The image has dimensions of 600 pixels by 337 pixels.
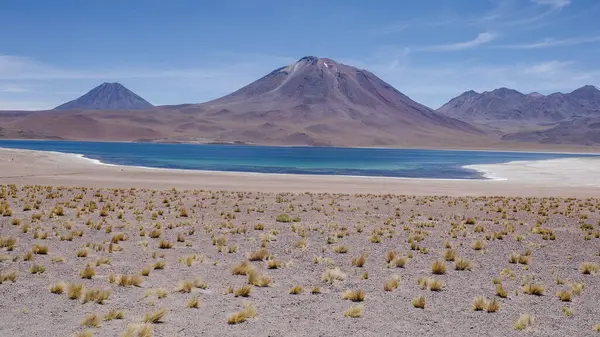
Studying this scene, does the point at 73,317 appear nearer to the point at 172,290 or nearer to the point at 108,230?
the point at 172,290

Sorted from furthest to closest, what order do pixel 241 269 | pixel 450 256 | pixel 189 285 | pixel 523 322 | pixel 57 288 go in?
1. pixel 450 256
2. pixel 241 269
3. pixel 189 285
4. pixel 57 288
5. pixel 523 322

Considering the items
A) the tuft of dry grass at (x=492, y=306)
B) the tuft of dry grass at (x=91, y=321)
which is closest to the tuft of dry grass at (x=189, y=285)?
the tuft of dry grass at (x=91, y=321)

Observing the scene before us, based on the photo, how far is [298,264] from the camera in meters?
12.4

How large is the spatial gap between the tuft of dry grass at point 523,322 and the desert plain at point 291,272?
3cm

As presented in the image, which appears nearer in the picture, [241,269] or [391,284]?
[391,284]

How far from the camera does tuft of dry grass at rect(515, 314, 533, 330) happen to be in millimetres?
8125

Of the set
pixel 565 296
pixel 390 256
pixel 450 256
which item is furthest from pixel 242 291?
pixel 450 256

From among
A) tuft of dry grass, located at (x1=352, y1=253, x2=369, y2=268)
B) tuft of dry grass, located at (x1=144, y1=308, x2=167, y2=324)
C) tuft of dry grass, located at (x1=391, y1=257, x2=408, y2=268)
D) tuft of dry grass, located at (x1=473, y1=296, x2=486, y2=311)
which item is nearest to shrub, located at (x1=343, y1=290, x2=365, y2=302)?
tuft of dry grass, located at (x1=473, y1=296, x2=486, y2=311)

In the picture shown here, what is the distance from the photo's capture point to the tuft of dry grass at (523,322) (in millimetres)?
8125

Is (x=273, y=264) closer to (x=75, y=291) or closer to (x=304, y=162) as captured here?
(x=75, y=291)

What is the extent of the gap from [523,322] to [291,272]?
4.77 m

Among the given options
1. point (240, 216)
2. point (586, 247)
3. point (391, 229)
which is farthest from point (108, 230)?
point (586, 247)

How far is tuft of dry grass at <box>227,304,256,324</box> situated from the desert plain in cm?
2

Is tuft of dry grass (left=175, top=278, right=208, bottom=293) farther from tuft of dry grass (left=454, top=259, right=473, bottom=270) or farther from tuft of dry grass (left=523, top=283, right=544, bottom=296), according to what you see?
tuft of dry grass (left=523, top=283, right=544, bottom=296)
